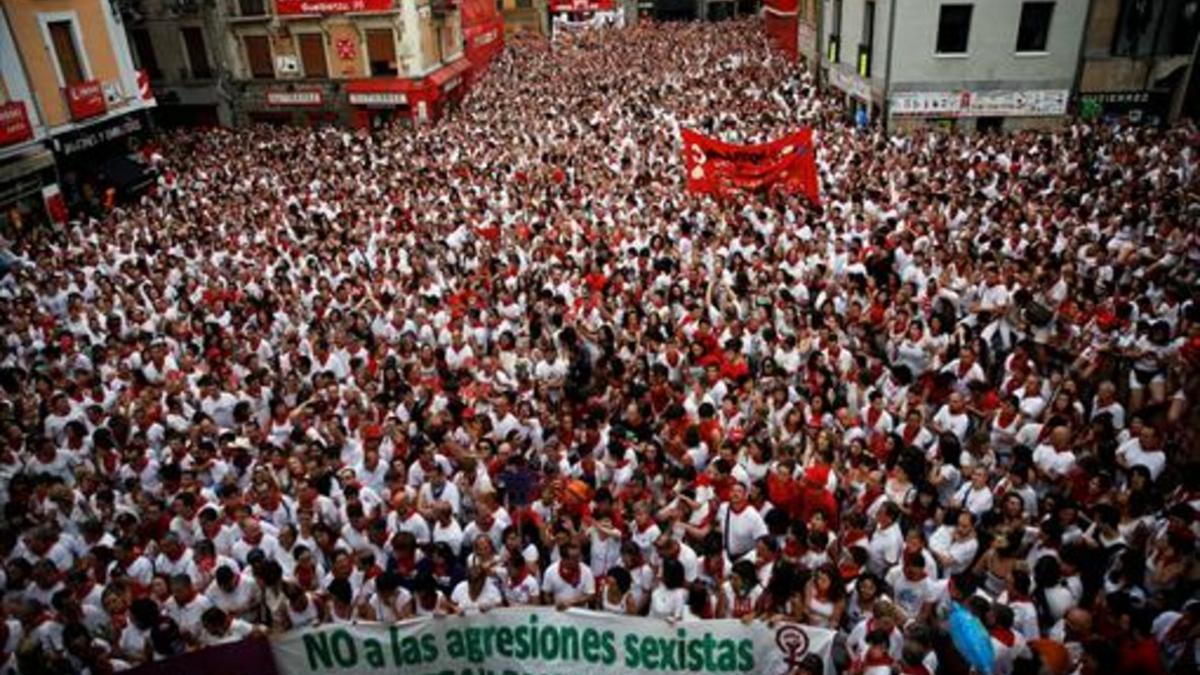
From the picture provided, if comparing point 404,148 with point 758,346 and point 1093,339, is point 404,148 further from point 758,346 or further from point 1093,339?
point 1093,339

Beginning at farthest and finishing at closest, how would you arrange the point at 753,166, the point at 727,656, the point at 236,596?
the point at 753,166, the point at 236,596, the point at 727,656

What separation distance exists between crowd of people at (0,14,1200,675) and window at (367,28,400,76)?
50.5 feet

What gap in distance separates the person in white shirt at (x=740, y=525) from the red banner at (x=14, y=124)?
1955cm

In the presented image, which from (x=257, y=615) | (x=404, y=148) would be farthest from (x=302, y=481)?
(x=404, y=148)

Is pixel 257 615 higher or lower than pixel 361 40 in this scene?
lower

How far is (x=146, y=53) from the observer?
102 feet

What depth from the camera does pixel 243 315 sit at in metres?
11.9

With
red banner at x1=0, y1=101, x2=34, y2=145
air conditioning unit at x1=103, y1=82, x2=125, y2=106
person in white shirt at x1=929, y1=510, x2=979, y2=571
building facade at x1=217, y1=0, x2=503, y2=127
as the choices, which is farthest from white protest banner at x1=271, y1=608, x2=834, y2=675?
building facade at x1=217, y1=0, x2=503, y2=127

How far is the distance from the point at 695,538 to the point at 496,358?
14.3 feet

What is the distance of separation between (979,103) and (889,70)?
2.71 meters

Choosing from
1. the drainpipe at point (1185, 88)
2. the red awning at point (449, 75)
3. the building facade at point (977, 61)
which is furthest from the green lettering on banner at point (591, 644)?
the red awning at point (449, 75)

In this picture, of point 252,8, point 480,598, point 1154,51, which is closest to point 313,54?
point 252,8

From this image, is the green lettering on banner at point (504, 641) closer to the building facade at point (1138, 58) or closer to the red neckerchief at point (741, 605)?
the red neckerchief at point (741, 605)

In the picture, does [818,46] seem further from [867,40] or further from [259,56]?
[259,56]
